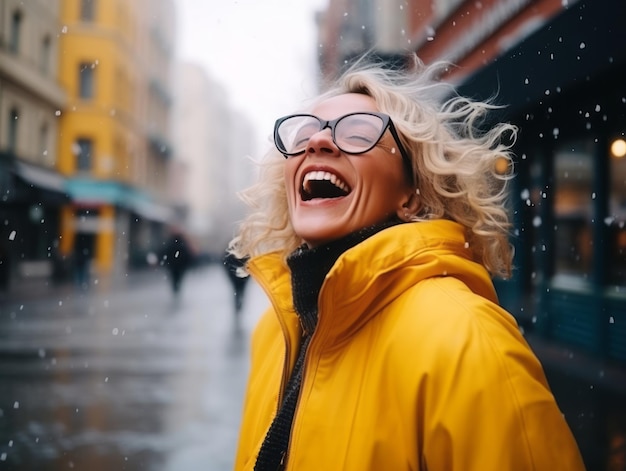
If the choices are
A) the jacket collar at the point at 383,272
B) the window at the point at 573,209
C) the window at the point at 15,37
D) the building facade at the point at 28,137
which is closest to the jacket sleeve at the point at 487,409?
the jacket collar at the point at 383,272

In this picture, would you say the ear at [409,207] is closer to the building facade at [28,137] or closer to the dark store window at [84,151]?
the building facade at [28,137]

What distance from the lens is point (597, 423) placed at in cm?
479

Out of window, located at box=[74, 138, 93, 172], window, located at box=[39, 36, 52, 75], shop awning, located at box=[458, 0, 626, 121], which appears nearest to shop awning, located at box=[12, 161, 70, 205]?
window, located at box=[39, 36, 52, 75]

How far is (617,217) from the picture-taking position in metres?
7.68

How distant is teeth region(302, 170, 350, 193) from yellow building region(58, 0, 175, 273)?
60.8 feet

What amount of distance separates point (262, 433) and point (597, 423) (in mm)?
4181

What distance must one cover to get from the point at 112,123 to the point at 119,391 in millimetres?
27680

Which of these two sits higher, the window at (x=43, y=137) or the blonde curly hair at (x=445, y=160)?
the window at (x=43, y=137)

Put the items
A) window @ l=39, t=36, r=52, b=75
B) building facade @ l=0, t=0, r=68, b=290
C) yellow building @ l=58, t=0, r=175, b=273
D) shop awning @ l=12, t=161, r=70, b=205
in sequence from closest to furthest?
building facade @ l=0, t=0, r=68, b=290 < window @ l=39, t=36, r=52, b=75 < shop awning @ l=12, t=161, r=70, b=205 < yellow building @ l=58, t=0, r=175, b=273

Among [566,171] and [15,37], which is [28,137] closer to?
[15,37]

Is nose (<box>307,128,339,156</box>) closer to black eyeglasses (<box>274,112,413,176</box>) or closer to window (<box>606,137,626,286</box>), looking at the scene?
black eyeglasses (<box>274,112,413,176</box>)

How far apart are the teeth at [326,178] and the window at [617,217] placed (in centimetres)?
696

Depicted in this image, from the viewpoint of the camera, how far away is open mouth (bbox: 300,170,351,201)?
1580mm

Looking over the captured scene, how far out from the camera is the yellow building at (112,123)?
2575 centimetres
